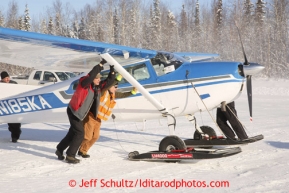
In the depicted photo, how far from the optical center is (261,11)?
4438 centimetres

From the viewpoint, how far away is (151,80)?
641 cm

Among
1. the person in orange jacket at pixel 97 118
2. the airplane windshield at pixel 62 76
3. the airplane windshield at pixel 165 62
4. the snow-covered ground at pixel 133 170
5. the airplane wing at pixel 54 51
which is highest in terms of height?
the airplane wing at pixel 54 51

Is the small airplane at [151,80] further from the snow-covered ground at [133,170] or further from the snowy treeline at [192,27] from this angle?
the snowy treeline at [192,27]

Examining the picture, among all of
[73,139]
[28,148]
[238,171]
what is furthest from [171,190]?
[28,148]

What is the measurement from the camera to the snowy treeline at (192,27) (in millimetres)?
35250

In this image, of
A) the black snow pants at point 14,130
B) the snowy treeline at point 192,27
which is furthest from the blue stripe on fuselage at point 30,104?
the snowy treeline at point 192,27

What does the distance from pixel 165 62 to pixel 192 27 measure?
45086 mm

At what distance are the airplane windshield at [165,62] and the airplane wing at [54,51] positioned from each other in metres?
0.13

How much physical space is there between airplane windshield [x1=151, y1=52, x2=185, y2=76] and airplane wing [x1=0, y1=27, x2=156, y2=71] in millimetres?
128

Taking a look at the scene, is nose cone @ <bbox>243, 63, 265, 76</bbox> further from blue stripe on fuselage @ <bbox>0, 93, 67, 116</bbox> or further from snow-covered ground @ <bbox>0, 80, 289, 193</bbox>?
blue stripe on fuselage @ <bbox>0, 93, 67, 116</bbox>

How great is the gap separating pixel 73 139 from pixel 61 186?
4.73 ft

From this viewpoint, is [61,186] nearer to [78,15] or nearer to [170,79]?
[170,79]

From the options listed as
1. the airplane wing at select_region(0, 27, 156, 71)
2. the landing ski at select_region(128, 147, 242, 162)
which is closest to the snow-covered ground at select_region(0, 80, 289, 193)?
the landing ski at select_region(128, 147, 242, 162)

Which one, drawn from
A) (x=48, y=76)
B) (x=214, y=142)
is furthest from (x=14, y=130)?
(x=48, y=76)
